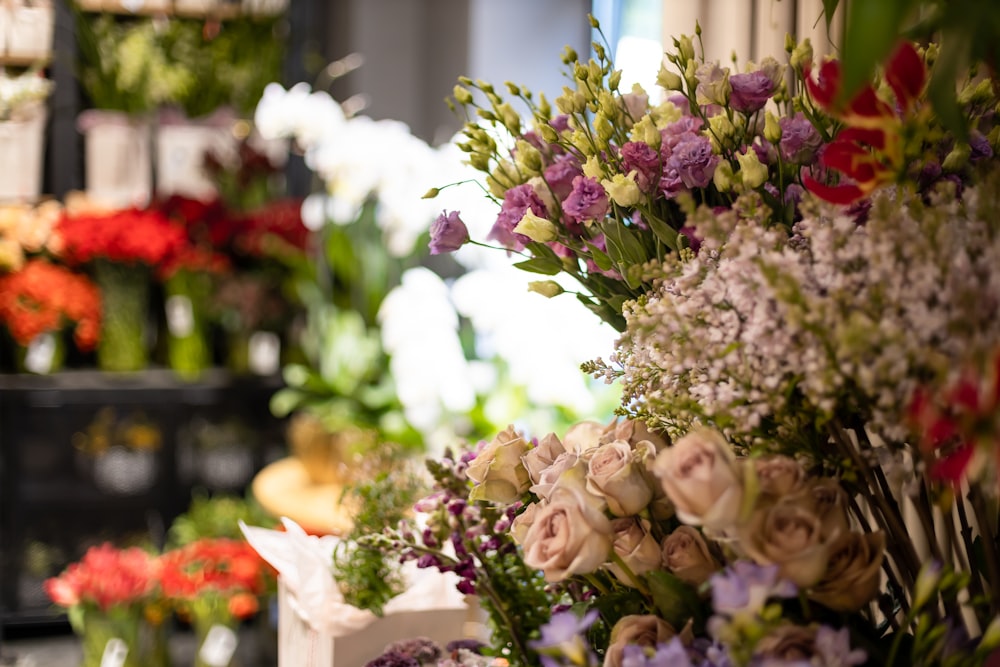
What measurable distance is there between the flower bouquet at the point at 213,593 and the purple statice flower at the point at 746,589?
2003mm

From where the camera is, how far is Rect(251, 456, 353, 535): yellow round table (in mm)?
2186

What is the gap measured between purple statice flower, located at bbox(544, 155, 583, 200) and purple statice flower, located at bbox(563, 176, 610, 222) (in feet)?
0.22

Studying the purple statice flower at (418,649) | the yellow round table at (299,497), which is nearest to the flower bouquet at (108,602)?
the yellow round table at (299,497)

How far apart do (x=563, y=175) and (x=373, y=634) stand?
0.48 meters

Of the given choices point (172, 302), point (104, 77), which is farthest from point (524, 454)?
point (104, 77)

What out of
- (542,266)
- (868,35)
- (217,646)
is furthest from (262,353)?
(868,35)

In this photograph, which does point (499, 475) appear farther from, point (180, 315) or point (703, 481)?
point (180, 315)

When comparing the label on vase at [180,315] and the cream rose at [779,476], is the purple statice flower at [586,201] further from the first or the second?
the label on vase at [180,315]

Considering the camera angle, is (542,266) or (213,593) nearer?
(542,266)

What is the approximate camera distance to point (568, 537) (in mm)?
671

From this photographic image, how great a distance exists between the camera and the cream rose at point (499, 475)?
0.80m

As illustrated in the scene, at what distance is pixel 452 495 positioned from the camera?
891 mm

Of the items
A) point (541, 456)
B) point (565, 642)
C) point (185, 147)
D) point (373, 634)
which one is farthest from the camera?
point (185, 147)

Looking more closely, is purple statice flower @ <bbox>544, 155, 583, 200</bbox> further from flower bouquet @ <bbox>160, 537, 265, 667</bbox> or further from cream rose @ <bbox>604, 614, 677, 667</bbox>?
flower bouquet @ <bbox>160, 537, 265, 667</bbox>
